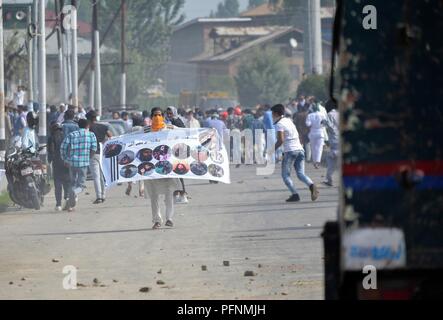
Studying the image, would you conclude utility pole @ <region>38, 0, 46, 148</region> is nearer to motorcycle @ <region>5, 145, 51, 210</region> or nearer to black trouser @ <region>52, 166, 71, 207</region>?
motorcycle @ <region>5, 145, 51, 210</region>

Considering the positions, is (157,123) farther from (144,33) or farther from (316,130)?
(144,33)

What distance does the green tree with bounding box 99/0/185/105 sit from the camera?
12581 centimetres

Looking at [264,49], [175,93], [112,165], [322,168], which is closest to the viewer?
[112,165]

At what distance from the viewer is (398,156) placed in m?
7.46

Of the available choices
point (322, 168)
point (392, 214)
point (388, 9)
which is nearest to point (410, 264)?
point (392, 214)

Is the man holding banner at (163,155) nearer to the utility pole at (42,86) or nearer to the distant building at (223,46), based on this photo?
the utility pole at (42,86)

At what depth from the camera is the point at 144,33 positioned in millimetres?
136250

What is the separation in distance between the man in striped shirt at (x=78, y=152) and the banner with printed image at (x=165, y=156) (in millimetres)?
2247

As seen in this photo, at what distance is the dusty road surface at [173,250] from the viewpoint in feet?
40.6

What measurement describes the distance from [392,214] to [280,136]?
15.3m

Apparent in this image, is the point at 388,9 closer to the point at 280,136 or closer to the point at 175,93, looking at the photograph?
the point at 280,136

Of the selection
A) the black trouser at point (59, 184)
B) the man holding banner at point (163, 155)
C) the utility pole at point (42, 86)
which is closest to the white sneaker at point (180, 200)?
the black trouser at point (59, 184)

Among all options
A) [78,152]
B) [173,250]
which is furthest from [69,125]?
[173,250]

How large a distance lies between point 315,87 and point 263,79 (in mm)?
53880
